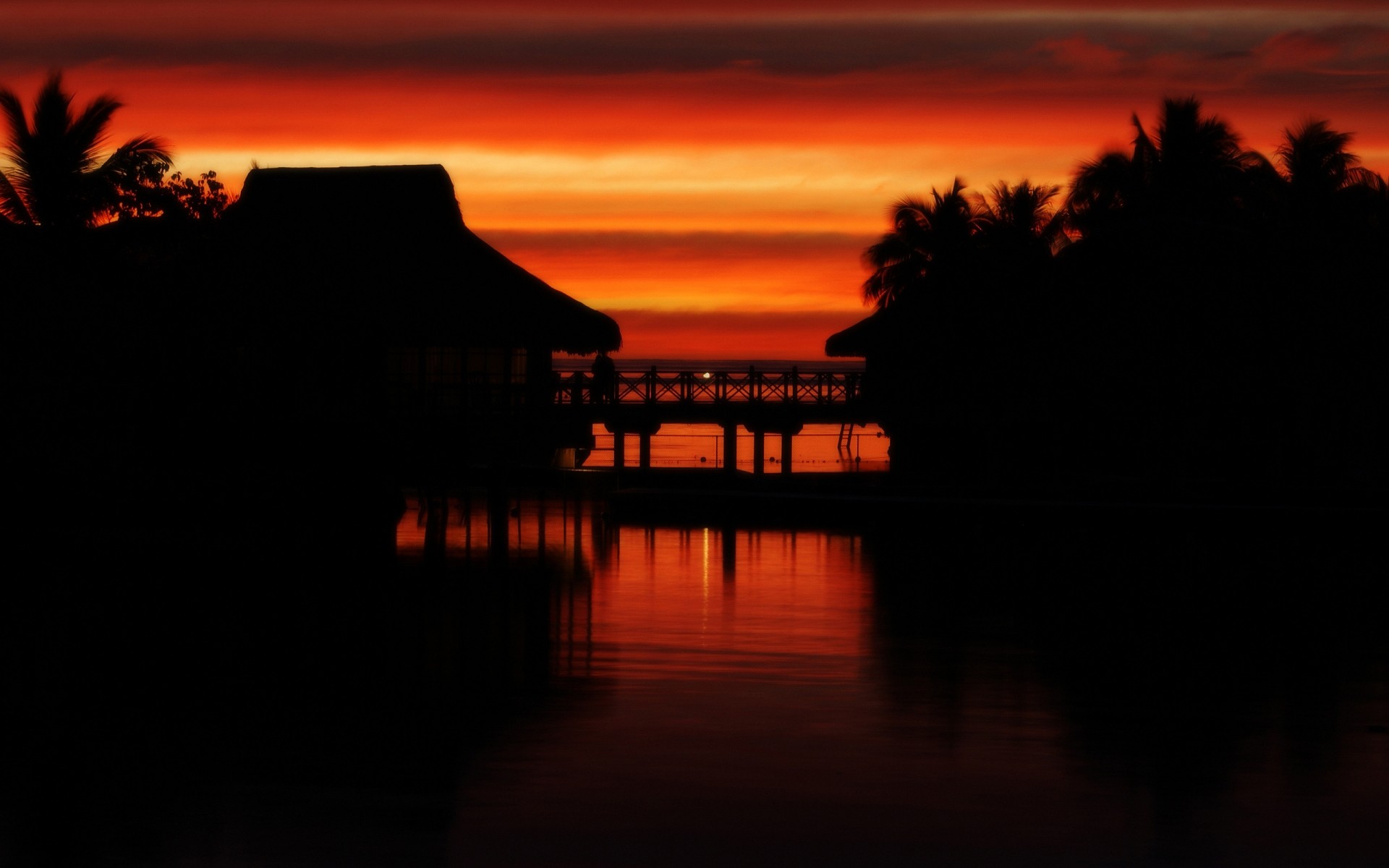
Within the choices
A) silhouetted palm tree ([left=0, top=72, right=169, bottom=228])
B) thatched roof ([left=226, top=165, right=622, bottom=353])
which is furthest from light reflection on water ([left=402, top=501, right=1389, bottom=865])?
thatched roof ([left=226, top=165, right=622, bottom=353])

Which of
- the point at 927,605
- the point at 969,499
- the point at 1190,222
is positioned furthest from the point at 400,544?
the point at 1190,222

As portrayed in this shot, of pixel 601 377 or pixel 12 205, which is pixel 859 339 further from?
pixel 12 205

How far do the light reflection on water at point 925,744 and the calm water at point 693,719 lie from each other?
3 centimetres

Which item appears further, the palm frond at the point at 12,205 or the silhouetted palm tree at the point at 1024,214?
the silhouetted palm tree at the point at 1024,214

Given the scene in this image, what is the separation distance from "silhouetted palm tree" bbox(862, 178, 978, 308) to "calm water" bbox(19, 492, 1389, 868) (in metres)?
31.5

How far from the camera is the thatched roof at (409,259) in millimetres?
34719

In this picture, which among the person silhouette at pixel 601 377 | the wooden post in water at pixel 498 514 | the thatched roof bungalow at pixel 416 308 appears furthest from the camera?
the person silhouette at pixel 601 377

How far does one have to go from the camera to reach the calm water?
7.20 m

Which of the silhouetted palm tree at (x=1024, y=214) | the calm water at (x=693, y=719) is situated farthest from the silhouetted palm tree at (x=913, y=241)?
the calm water at (x=693, y=719)

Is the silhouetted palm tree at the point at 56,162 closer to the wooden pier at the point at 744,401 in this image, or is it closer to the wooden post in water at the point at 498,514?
the wooden post in water at the point at 498,514

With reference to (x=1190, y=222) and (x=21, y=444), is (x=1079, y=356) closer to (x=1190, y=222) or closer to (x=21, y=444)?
(x=1190, y=222)

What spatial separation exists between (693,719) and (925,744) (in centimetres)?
149

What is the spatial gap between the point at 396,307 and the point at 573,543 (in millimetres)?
12887

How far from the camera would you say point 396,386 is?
1391 inches
